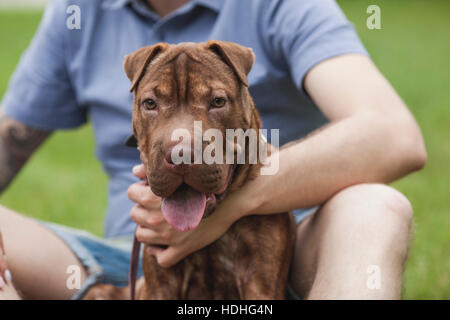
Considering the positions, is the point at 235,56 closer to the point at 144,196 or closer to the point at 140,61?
the point at 140,61

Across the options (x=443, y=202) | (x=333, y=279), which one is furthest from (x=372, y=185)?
(x=443, y=202)

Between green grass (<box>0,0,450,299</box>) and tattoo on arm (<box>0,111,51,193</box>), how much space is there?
1.71m

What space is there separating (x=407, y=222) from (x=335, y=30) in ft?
3.81

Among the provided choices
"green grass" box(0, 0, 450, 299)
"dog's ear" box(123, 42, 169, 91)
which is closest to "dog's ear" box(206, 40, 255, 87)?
"dog's ear" box(123, 42, 169, 91)

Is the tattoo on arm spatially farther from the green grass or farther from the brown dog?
the green grass

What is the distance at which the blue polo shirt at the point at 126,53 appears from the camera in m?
3.31

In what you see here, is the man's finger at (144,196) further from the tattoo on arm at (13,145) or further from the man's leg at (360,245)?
the tattoo on arm at (13,145)

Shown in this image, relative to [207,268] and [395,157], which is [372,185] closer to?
[395,157]

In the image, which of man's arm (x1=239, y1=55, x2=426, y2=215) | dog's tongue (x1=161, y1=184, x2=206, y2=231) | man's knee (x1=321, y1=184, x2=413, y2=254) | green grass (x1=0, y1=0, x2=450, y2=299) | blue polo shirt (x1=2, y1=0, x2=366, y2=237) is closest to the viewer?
dog's tongue (x1=161, y1=184, x2=206, y2=231)

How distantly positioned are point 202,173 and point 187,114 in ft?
0.92

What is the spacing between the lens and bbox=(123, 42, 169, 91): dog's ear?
102 inches

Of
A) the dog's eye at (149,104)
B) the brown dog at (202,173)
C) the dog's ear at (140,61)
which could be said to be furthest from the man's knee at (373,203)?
the dog's ear at (140,61)

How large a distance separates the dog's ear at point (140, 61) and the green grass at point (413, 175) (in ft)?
5.43

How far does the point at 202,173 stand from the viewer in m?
2.33
